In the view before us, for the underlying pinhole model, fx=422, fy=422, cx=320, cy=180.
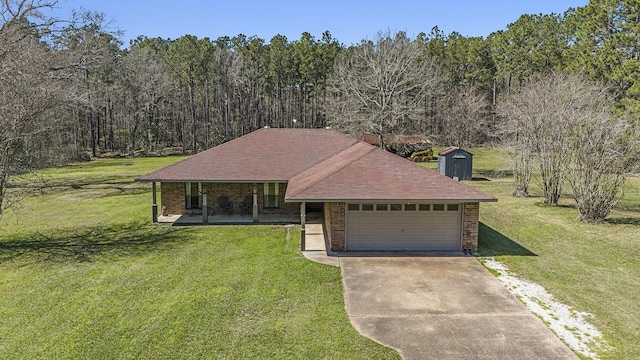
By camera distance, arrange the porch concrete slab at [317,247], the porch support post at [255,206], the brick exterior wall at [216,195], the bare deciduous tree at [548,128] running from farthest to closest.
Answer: the bare deciduous tree at [548,128], the brick exterior wall at [216,195], the porch support post at [255,206], the porch concrete slab at [317,247]

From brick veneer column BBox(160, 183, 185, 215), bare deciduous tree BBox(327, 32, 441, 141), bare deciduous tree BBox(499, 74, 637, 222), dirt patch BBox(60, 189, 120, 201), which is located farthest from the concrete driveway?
bare deciduous tree BBox(327, 32, 441, 141)

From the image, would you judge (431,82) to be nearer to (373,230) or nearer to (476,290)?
(373,230)

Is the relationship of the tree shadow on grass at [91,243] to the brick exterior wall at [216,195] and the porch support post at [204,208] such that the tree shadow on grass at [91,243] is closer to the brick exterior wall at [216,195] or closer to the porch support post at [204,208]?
the porch support post at [204,208]

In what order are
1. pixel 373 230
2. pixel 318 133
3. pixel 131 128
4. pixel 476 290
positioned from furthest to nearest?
pixel 131 128
pixel 318 133
pixel 373 230
pixel 476 290

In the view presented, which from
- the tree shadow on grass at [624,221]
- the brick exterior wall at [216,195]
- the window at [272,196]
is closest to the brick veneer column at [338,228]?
the brick exterior wall at [216,195]

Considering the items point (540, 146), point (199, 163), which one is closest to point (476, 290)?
point (199, 163)

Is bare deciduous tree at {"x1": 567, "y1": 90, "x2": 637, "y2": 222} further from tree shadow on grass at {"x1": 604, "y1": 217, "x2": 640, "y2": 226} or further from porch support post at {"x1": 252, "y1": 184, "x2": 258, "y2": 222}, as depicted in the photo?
porch support post at {"x1": 252, "y1": 184, "x2": 258, "y2": 222}

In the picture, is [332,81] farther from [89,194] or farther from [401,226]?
[401,226]
